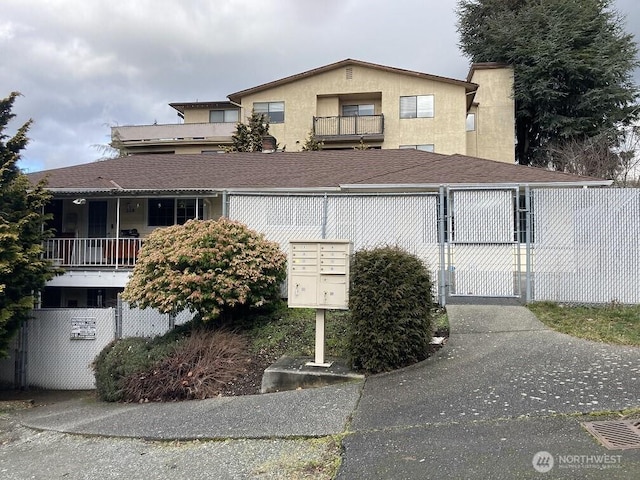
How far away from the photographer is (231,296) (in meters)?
8.66

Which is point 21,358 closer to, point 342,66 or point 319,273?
point 319,273

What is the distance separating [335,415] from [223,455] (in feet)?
4.14

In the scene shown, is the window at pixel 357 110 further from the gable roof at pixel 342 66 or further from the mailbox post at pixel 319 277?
the mailbox post at pixel 319 277

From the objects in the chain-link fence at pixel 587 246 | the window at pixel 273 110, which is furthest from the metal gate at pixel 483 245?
the window at pixel 273 110

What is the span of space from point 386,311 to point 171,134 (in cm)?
2691

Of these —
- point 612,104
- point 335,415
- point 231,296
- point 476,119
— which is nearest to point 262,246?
point 231,296

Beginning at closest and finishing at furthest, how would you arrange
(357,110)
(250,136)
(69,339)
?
1. (69,339)
2. (250,136)
3. (357,110)

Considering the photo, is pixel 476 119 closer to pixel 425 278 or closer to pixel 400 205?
pixel 400 205

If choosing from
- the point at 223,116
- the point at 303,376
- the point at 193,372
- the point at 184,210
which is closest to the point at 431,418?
the point at 303,376

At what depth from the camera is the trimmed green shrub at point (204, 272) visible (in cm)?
847

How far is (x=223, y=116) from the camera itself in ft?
105

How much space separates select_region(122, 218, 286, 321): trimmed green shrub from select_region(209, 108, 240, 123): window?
23487mm

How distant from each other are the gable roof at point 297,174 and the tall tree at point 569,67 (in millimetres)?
15892

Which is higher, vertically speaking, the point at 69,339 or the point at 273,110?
the point at 273,110
